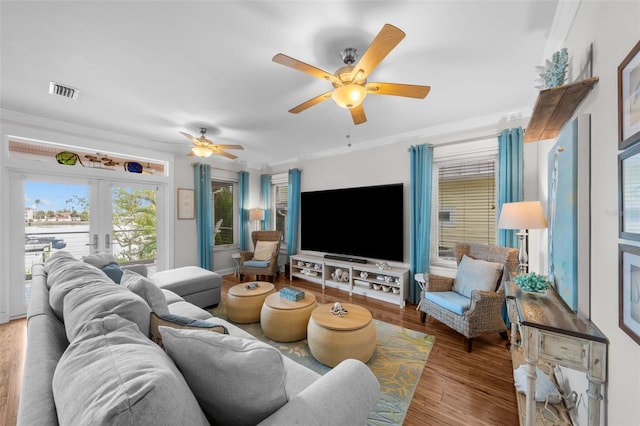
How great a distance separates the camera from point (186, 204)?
4672mm

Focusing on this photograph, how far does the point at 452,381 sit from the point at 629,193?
5.80ft

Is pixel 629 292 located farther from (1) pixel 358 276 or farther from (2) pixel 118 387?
(1) pixel 358 276

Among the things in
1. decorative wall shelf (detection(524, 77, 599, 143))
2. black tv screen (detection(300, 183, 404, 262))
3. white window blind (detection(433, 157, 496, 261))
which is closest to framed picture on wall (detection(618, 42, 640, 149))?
decorative wall shelf (detection(524, 77, 599, 143))

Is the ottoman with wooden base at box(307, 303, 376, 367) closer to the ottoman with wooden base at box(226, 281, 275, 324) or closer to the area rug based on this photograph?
the area rug

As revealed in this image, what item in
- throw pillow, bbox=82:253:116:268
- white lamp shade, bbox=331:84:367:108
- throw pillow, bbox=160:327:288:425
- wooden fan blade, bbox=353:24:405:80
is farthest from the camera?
throw pillow, bbox=82:253:116:268

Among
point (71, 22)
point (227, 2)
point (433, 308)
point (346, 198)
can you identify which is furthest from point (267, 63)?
point (433, 308)

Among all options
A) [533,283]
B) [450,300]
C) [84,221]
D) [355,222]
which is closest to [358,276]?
[355,222]

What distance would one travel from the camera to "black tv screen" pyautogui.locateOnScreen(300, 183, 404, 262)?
3775 millimetres

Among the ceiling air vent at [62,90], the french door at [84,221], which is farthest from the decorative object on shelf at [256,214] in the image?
the ceiling air vent at [62,90]

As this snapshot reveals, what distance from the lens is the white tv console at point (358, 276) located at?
359 centimetres

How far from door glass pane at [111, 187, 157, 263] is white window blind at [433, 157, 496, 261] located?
4.66 meters

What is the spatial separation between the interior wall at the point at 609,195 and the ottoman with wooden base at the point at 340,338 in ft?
4.45

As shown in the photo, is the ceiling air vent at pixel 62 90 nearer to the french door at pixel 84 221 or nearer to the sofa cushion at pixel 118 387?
the french door at pixel 84 221

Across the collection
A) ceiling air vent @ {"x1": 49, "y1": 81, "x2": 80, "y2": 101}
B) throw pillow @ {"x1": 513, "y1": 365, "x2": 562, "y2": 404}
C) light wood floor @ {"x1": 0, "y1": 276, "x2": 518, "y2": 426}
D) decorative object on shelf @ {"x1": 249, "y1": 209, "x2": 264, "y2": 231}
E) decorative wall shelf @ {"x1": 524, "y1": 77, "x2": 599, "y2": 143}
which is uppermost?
ceiling air vent @ {"x1": 49, "y1": 81, "x2": 80, "y2": 101}
